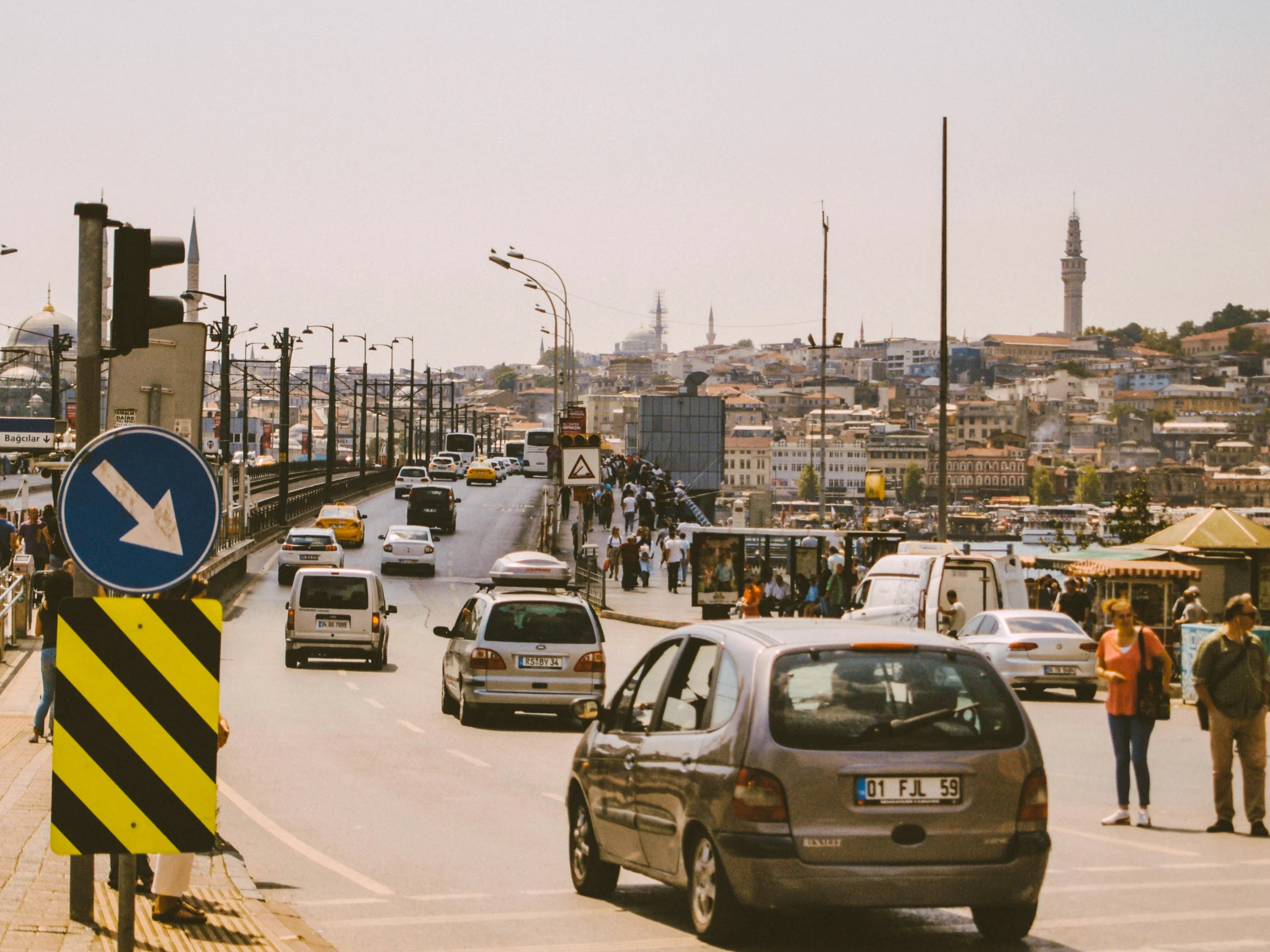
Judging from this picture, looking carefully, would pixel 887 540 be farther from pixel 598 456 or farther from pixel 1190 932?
pixel 1190 932

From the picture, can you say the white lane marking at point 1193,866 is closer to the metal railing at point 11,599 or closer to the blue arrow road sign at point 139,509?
the blue arrow road sign at point 139,509

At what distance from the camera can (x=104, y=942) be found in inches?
295

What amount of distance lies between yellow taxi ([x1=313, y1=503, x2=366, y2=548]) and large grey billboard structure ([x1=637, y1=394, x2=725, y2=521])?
73.2 meters

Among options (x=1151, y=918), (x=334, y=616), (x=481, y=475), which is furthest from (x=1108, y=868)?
(x=481, y=475)

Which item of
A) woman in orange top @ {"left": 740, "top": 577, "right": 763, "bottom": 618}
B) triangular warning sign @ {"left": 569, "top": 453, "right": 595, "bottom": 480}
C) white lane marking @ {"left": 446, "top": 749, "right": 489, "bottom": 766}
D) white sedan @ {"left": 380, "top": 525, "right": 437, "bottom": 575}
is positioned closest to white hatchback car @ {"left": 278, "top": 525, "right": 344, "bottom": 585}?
white sedan @ {"left": 380, "top": 525, "right": 437, "bottom": 575}

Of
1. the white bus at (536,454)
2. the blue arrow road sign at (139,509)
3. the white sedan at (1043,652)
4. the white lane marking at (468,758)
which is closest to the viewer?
the blue arrow road sign at (139,509)

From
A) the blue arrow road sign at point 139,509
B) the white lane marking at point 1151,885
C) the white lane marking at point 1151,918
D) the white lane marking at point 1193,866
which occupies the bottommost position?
the white lane marking at point 1193,866

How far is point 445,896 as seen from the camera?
9.60m

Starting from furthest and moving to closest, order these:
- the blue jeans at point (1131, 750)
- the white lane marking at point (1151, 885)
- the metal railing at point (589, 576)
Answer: the metal railing at point (589, 576), the blue jeans at point (1131, 750), the white lane marking at point (1151, 885)

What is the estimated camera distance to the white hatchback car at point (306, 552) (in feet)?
158

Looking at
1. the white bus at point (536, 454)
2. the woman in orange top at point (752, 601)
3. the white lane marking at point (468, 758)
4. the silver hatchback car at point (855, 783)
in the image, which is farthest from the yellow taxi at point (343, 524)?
the white bus at point (536, 454)

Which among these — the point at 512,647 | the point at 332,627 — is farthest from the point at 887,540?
the point at 512,647

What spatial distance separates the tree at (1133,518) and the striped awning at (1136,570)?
3474 centimetres

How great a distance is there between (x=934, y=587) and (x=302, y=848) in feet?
59.7
